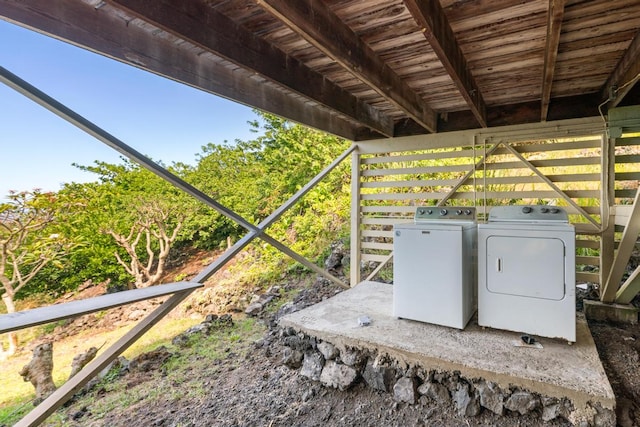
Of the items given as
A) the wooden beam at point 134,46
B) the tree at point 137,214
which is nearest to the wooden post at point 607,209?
the wooden beam at point 134,46

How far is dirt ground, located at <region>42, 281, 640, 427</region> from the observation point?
184 centimetres

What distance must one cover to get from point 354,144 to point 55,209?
14.0ft

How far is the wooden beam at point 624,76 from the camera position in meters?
2.08

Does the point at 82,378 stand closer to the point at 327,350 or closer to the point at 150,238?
the point at 327,350

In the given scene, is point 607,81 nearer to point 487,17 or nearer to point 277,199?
point 487,17

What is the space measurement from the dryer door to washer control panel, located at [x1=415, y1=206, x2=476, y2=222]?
59cm

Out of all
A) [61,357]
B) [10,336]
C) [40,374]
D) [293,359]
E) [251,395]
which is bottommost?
[61,357]

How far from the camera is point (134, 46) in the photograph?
5.77 ft

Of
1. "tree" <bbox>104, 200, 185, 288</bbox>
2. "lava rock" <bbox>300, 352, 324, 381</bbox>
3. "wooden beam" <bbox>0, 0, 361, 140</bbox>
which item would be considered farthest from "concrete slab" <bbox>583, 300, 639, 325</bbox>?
"tree" <bbox>104, 200, 185, 288</bbox>

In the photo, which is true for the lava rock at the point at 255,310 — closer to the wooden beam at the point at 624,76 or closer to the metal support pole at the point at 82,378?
the metal support pole at the point at 82,378

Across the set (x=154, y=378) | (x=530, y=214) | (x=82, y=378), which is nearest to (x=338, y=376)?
(x=82, y=378)

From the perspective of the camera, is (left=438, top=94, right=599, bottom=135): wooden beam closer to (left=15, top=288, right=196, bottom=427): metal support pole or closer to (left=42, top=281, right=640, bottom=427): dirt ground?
(left=42, top=281, right=640, bottom=427): dirt ground

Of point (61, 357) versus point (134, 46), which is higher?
point (134, 46)

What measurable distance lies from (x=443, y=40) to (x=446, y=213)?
160cm
